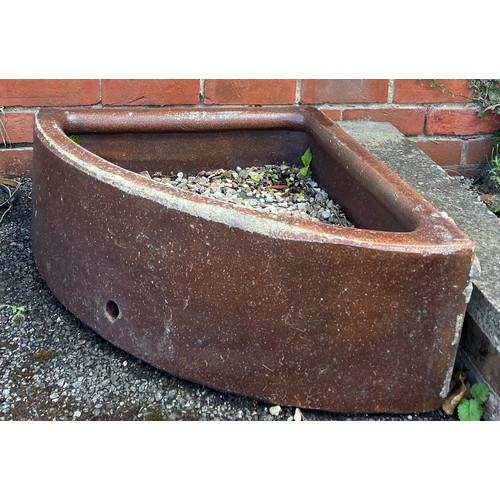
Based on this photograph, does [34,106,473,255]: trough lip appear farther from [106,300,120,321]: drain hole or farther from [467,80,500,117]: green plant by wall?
[467,80,500,117]: green plant by wall

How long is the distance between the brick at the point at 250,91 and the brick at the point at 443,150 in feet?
1.65

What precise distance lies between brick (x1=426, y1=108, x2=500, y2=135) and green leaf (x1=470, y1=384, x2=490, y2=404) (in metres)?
1.21

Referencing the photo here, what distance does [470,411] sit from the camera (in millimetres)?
1477

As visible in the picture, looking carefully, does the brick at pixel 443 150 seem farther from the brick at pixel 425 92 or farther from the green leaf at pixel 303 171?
the green leaf at pixel 303 171

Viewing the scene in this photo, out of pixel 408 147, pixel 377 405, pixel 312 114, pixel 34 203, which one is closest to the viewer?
pixel 377 405

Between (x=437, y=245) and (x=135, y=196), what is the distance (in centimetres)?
60

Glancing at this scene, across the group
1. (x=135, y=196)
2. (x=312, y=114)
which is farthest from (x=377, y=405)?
(x=312, y=114)

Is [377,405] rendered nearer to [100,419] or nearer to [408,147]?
[100,419]

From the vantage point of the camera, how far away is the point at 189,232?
1.41m

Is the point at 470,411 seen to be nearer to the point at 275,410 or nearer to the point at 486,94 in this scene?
the point at 275,410

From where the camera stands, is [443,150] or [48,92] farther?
[443,150]

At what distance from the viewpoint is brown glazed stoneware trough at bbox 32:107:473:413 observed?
135cm

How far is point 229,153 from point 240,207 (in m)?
0.77

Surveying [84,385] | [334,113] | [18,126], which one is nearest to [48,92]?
[18,126]
